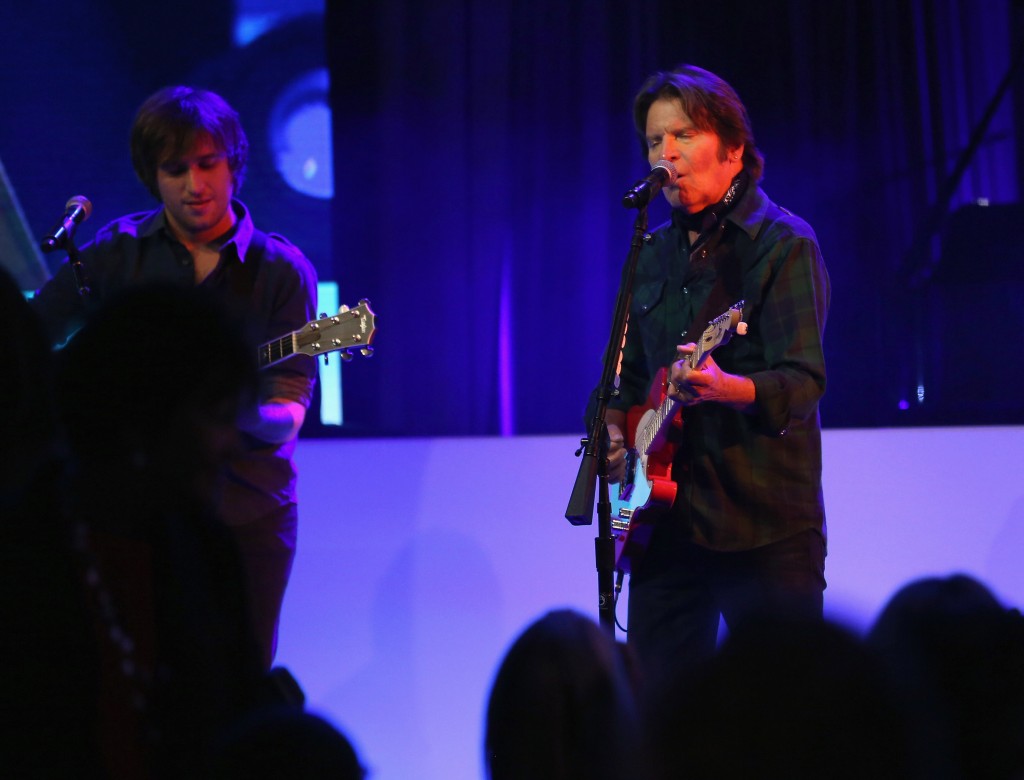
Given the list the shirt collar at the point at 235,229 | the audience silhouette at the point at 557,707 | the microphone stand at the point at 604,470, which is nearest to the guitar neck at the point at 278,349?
the shirt collar at the point at 235,229

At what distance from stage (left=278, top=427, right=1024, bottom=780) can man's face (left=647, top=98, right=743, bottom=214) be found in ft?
3.32

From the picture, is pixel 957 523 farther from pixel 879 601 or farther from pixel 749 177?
pixel 749 177

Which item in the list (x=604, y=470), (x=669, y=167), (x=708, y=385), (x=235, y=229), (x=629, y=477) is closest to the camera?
(x=708, y=385)

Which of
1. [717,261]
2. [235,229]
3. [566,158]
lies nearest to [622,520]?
[717,261]

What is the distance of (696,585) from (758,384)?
506mm

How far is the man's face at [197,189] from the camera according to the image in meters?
2.72

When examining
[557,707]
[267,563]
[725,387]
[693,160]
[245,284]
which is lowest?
[267,563]

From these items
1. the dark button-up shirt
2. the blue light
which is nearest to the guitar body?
the dark button-up shirt

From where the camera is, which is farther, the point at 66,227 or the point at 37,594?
the point at 66,227

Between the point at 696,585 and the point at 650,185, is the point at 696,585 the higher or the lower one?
the lower one

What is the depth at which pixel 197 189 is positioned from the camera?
2.71 metres

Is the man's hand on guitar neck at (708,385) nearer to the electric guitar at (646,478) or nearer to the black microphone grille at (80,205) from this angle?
the electric guitar at (646,478)

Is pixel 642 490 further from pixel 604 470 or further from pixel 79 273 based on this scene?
pixel 79 273

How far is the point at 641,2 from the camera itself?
4.32 meters
